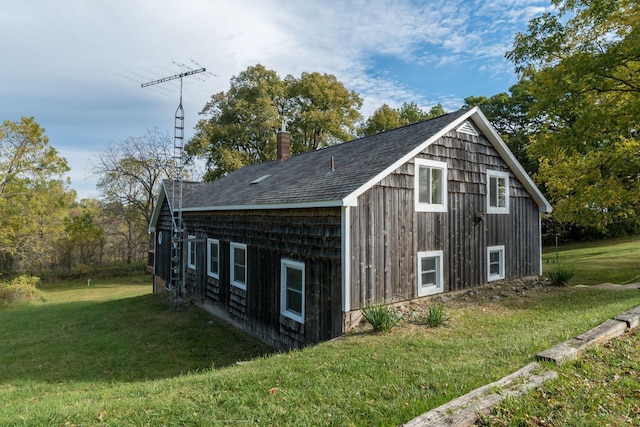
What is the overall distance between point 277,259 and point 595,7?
11484 mm

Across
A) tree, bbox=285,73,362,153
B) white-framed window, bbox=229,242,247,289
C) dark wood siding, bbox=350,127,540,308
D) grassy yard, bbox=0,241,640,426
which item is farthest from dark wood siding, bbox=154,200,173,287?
tree, bbox=285,73,362,153

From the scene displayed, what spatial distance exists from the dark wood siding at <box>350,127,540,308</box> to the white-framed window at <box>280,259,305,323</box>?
1.77m

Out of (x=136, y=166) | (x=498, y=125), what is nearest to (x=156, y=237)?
(x=136, y=166)

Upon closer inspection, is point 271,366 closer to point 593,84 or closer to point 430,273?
point 430,273

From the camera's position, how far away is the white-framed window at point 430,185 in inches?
352

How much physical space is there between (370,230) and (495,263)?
5627mm

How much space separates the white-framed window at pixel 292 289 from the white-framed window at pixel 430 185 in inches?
132

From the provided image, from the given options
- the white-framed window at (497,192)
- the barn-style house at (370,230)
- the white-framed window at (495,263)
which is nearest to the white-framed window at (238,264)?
the barn-style house at (370,230)

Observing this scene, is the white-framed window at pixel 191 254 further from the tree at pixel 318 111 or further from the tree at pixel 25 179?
the tree at pixel 318 111

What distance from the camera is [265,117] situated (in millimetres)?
28875

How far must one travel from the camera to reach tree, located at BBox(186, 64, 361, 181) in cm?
2894

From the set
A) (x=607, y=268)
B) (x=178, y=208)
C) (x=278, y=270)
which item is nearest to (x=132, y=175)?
(x=178, y=208)

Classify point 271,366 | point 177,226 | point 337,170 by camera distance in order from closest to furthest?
point 271,366
point 337,170
point 177,226

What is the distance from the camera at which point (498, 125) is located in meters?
34.3
